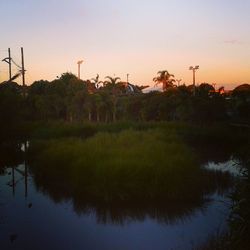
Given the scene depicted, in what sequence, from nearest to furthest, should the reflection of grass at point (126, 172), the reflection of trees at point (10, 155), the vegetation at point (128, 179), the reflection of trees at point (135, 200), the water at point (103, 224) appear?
the water at point (103, 224)
the reflection of trees at point (135, 200)
the vegetation at point (128, 179)
the reflection of grass at point (126, 172)
the reflection of trees at point (10, 155)

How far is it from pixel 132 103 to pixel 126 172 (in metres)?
28.0

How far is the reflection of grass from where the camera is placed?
12.5m

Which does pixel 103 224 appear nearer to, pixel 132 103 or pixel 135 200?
pixel 135 200

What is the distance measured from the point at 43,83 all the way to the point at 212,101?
27016mm

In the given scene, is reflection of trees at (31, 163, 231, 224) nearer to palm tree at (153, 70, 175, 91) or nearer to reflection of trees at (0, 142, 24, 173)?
reflection of trees at (0, 142, 24, 173)

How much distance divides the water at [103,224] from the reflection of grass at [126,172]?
26.0 inches

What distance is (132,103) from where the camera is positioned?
1599 inches

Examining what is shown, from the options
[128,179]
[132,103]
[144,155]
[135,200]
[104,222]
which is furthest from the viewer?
[132,103]

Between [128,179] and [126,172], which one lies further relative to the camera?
[126,172]

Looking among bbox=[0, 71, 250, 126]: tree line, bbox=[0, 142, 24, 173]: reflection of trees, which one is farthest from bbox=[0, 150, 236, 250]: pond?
bbox=[0, 71, 250, 126]: tree line

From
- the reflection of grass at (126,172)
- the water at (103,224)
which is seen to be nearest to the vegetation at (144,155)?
the reflection of grass at (126,172)

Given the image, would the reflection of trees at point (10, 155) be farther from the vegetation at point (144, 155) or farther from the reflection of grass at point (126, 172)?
the reflection of grass at point (126, 172)

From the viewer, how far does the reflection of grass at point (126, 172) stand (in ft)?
40.9

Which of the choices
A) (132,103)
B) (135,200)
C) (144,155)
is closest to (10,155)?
(144,155)
